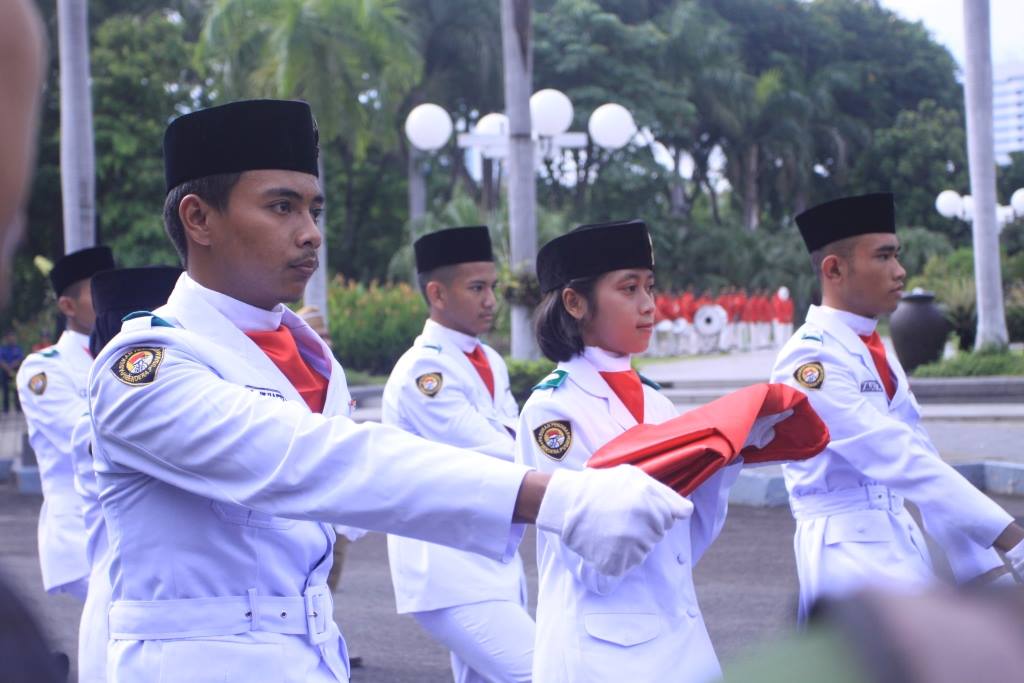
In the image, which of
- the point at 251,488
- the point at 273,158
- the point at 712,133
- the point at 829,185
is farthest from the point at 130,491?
the point at 829,185

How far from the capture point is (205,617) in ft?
8.98

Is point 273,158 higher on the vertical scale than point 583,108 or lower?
lower

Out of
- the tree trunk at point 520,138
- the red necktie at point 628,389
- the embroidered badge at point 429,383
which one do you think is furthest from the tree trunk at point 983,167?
the red necktie at point 628,389

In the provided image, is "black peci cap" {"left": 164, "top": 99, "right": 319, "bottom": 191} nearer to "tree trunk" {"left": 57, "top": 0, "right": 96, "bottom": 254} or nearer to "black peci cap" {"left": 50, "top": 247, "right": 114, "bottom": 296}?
"black peci cap" {"left": 50, "top": 247, "right": 114, "bottom": 296}

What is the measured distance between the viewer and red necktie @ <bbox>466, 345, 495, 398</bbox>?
21.5ft

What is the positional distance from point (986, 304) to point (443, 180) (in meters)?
27.7

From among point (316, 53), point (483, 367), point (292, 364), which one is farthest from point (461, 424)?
point (316, 53)

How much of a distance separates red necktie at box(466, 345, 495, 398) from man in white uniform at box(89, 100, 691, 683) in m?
3.28

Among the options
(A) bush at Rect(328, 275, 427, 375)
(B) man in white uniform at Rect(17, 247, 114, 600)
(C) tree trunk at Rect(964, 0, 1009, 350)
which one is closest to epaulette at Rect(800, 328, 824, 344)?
(B) man in white uniform at Rect(17, 247, 114, 600)

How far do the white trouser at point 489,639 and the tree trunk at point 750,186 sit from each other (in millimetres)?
48778

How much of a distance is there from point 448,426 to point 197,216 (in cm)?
321

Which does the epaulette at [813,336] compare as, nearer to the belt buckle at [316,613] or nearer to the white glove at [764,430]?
the white glove at [764,430]

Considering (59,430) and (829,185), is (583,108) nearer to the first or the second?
(829,185)

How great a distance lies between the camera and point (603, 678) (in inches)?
137
